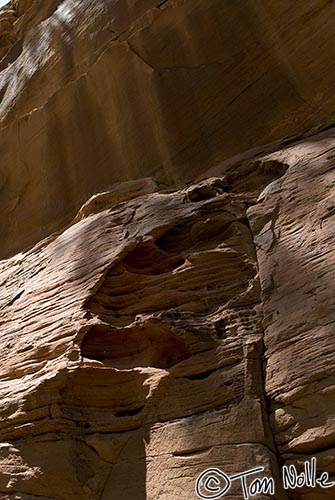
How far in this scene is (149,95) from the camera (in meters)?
6.12

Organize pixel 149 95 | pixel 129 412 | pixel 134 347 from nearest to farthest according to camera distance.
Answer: pixel 129 412 < pixel 134 347 < pixel 149 95

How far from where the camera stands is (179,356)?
3602 mm

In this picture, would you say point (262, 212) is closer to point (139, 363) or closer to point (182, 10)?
point (139, 363)

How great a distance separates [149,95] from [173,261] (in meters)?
2.55

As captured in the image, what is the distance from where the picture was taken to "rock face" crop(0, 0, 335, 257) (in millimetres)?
5352

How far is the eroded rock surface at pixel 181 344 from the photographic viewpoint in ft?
9.72

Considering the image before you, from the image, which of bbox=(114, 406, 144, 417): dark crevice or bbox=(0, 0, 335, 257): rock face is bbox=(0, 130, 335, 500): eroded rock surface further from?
bbox=(0, 0, 335, 257): rock face

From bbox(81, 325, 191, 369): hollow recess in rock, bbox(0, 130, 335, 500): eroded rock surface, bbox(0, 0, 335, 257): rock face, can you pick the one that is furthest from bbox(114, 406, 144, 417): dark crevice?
bbox(0, 0, 335, 257): rock face

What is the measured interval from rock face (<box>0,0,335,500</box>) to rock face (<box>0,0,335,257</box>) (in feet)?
0.06

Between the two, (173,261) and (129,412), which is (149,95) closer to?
(173,261)

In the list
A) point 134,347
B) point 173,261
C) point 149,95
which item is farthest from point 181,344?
point 149,95

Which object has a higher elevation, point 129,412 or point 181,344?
point 181,344

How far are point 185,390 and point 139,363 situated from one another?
493mm

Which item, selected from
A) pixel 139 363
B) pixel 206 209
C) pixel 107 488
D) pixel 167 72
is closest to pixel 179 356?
pixel 139 363
